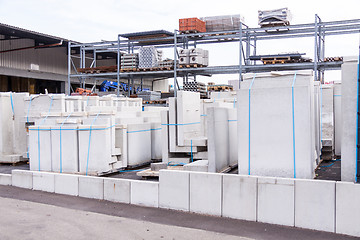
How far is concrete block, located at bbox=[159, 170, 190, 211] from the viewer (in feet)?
21.3

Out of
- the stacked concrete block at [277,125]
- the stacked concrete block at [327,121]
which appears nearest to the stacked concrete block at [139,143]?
the stacked concrete block at [277,125]

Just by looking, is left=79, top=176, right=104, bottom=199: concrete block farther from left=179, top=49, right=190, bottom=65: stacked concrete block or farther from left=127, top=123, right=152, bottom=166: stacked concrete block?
left=179, top=49, right=190, bottom=65: stacked concrete block

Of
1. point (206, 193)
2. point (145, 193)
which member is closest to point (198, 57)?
point (145, 193)

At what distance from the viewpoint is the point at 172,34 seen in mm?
21969

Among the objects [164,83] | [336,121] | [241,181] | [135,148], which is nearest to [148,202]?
[241,181]

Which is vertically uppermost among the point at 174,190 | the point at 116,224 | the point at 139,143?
the point at 139,143

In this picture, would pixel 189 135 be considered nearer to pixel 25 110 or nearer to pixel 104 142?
pixel 104 142

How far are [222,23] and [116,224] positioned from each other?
16.9 metres

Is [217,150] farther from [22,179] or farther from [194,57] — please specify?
[194,57]

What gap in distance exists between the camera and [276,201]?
18.5 feet

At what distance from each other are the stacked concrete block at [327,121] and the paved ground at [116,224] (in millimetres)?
3258

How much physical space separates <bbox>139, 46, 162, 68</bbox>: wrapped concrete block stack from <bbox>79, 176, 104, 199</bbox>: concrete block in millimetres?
14378

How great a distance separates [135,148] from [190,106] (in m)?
1.85

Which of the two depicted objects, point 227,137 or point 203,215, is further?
point 227,137
